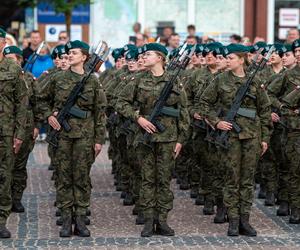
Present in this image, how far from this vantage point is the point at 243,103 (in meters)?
10.7

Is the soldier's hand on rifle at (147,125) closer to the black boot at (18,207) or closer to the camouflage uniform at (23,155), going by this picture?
the camouflage uniform at (23,155)

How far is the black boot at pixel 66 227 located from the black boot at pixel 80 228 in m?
0.08

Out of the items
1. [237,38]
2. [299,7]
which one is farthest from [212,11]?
[237,38]

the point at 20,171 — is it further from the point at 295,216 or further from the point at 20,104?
the point at 295,216

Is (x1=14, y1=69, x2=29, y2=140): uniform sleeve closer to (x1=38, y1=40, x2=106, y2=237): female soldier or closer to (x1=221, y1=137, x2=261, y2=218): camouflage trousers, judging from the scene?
(x1=38, y1=40, x2=106, y2=237): female soldier

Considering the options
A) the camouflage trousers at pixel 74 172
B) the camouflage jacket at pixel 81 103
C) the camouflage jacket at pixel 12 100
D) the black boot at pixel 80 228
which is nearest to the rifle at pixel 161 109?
the camouflage jacket at pixel 81 103

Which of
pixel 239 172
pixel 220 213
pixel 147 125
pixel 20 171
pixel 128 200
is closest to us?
pixel 147 125

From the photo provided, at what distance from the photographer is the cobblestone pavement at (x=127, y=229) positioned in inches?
400

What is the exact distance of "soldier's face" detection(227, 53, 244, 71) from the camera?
1077cm

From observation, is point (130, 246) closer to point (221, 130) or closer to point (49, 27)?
point (221, 130)

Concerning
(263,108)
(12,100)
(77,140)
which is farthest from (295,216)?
(12,100)

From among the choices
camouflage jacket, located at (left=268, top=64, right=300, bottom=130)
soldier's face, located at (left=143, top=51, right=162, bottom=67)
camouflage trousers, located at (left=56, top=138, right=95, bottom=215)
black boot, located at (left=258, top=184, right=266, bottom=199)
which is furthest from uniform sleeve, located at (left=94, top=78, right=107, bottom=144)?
black boot, located at (left=258, top=184, right=266, bottom=199)

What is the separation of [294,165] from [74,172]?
267cm

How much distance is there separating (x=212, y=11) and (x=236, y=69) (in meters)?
17.2
